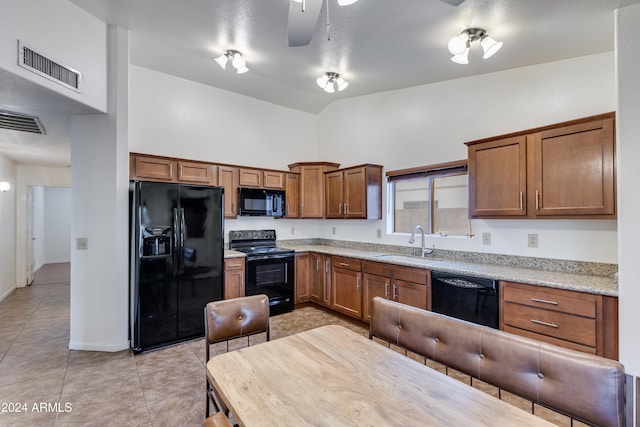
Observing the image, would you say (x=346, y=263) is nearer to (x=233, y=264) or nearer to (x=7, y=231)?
(x=233, y=264)

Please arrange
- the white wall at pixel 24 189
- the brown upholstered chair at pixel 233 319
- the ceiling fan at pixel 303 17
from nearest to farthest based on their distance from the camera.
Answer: the ceiling fan at pixel 303 17 → the brown upholstered chair at pixel 233 319 → the white wall at pixel 24 189

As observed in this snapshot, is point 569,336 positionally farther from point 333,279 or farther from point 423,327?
point 333,279

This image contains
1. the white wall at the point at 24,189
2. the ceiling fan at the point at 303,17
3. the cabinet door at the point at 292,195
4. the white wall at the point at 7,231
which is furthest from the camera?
the white wall at the point at 24,189

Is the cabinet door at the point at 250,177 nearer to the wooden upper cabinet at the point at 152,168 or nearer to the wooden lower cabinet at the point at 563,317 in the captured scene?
the wooden upper cabinet at the point at 152,168

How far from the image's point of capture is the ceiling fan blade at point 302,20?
5.35ft

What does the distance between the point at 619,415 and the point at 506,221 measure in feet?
7.59

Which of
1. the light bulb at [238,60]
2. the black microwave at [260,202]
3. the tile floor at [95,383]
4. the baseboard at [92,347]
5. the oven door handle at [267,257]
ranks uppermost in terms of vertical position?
the light bulb at [238,60]

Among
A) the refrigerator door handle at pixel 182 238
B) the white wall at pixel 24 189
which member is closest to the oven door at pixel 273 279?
the refrigerator door handle at pixel 182 238

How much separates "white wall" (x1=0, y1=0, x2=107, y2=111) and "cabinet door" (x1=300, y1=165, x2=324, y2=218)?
2.74 metres

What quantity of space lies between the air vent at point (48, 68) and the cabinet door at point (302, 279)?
311cm

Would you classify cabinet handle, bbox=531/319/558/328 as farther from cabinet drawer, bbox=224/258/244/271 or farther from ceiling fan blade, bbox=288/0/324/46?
cabinet drawer, bbox=224/258/244/271

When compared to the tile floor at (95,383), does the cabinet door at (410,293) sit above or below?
above

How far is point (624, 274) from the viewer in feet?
6.58

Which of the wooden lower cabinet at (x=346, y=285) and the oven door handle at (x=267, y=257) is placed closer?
the wooden lower cabinet at (x=346, y=285)
